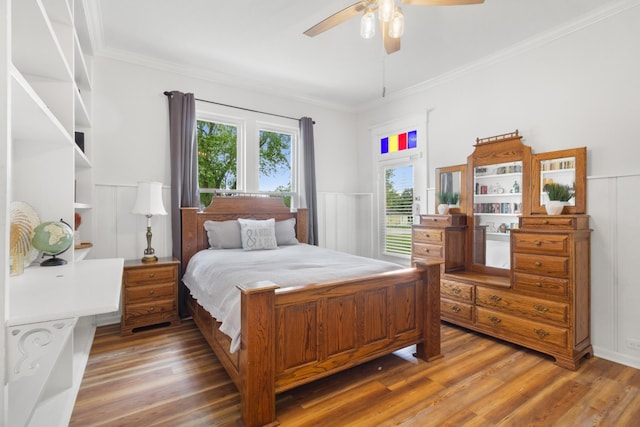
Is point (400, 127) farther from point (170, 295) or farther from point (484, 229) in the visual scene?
point (170, 295)

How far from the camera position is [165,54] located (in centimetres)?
342

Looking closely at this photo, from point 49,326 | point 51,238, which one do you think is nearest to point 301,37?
point 51,238

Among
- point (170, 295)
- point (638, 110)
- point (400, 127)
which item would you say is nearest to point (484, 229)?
point (638, 110)

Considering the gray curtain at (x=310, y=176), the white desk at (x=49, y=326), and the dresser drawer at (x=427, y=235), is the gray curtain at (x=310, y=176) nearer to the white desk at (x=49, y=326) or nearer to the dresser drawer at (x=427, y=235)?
the dresser drawer at (x=427, y=235)

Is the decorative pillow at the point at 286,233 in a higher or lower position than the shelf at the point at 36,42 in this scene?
lower

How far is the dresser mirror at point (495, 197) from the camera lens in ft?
10.2

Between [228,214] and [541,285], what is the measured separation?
3226 mm

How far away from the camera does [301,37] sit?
3084 millimetres

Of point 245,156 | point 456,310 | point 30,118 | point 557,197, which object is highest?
point 245,156

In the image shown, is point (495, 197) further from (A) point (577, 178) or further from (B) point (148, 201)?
(B) point (148, 201)

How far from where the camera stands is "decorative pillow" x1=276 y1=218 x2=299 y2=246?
394cm

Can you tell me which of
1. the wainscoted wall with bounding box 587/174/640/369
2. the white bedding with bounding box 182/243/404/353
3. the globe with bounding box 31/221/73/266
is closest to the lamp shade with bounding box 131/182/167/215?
the white bedding with bounding box 182/243/404/353

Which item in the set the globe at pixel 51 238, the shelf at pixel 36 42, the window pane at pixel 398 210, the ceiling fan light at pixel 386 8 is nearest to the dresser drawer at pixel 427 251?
the window pane at pixel 398 210

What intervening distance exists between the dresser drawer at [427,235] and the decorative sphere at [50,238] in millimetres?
3102
